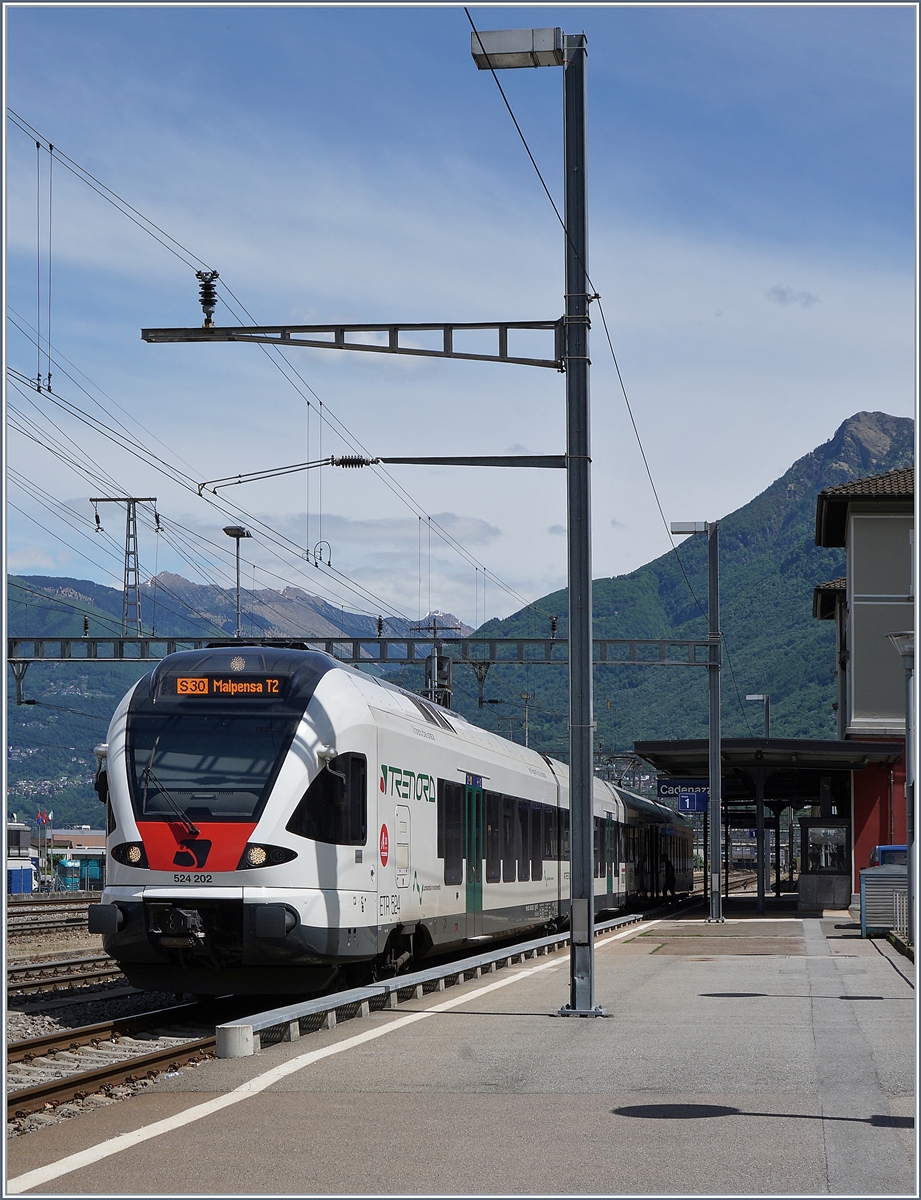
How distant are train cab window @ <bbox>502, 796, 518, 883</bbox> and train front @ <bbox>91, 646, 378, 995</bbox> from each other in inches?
315

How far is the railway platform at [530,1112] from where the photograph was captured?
6.86m

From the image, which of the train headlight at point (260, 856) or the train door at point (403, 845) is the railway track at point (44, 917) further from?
the train headlight at point (260, 856)

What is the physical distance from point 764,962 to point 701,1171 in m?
14.1

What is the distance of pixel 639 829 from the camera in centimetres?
4362

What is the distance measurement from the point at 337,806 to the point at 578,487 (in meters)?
3.72

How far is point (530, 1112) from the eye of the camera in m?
8.46

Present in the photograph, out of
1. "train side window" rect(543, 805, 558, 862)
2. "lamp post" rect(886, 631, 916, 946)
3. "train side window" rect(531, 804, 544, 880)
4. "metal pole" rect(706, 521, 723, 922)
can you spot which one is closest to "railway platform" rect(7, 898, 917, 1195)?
"lamp post" rect(886, 631, 916, 946)

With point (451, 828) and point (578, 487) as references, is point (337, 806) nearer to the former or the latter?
point (578, 487)

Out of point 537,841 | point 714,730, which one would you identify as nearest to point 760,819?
point 714,730

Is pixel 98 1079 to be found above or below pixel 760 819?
above

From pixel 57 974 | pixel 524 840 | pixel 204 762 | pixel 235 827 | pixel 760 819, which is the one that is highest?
pixel 204 762

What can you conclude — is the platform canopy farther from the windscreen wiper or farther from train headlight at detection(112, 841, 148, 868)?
train headlight at detection(112, 841, 148, 868)

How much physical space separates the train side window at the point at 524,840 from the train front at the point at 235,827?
9365mm

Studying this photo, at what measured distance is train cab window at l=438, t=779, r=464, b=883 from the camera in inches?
726
